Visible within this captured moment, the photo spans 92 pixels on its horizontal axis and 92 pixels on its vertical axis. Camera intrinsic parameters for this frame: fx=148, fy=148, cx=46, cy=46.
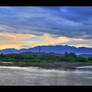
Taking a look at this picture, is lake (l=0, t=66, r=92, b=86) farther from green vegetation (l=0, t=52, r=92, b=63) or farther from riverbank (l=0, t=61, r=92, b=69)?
green vegetation (l=0, t=52, r=92, b=63)

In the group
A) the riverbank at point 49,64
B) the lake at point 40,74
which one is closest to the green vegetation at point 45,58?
the riverbank at point 49,64

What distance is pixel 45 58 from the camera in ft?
10.2

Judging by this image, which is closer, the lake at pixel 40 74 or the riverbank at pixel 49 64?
the lake at pixel 40 74

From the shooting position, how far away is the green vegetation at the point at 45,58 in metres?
3.05

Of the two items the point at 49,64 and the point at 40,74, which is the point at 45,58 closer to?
the point at 49,64

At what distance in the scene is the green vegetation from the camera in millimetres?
3047

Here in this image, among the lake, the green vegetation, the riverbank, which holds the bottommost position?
the lake

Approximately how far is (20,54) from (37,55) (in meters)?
0.38

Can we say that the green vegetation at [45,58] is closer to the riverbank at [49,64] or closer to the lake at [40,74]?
the riverbank at [49,64]

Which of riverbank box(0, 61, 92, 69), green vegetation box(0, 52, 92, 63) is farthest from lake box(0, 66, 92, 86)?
green vegetation box(0, 52, 92, 63)

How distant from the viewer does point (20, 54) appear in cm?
317

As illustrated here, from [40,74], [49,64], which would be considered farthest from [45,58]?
[40,74]
